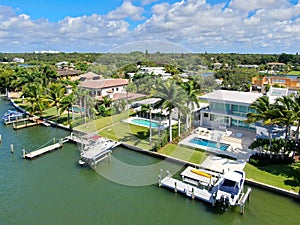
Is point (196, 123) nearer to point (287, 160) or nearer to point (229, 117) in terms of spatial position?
point (229, 117)

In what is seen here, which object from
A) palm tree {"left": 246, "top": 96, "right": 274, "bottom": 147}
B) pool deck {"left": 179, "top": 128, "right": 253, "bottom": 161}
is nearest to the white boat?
A: pool deck {"left": 179, "top": 128, "right": 253, "bottom": 161}

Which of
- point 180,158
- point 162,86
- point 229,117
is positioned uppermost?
point 162,86

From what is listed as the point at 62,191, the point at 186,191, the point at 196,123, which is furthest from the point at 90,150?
the point at 196,123

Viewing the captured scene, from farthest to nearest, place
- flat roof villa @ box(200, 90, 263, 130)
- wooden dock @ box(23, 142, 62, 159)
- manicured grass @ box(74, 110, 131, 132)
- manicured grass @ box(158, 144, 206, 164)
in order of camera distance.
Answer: flat roof villa @ box(200, 90, 263, 130), wooden dock @ box(23, 142, 62, 159), manicured grass @ box(158, 144, 206, 164), manicured grass @ box(74, 110, 131, 132)

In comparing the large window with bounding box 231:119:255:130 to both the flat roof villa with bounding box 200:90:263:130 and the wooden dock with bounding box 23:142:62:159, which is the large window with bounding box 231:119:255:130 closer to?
the flat roof villa with bounding box 200:90:263:130

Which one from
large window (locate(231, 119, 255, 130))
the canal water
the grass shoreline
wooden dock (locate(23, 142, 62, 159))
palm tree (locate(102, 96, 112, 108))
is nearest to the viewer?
the canal water
